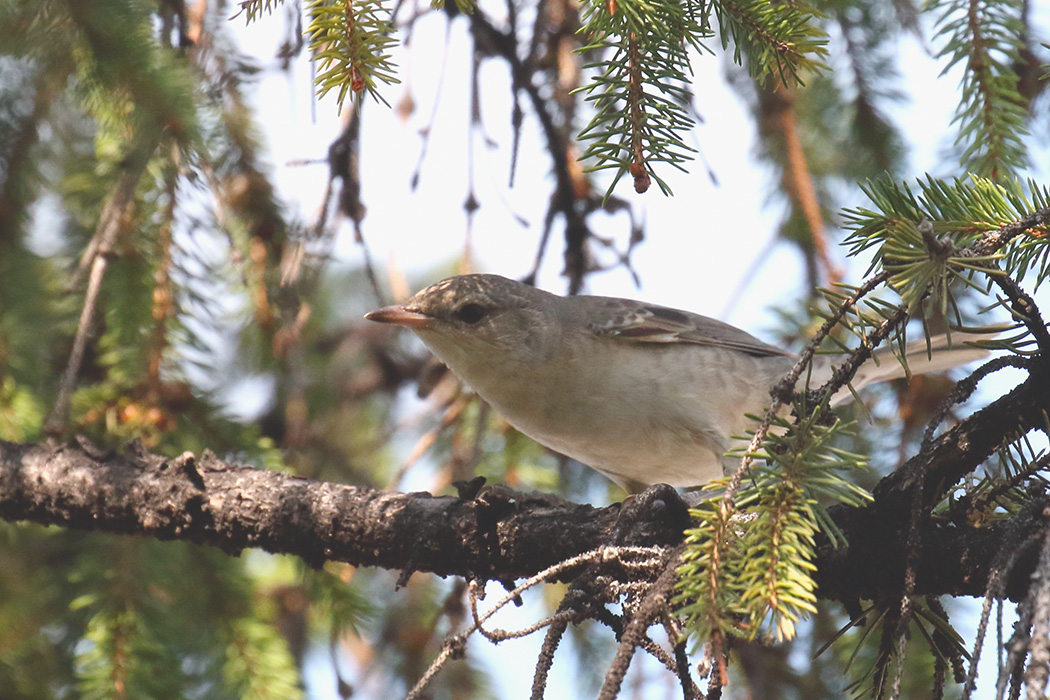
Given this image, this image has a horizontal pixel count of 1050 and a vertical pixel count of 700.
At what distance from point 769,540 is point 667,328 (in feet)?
8.94

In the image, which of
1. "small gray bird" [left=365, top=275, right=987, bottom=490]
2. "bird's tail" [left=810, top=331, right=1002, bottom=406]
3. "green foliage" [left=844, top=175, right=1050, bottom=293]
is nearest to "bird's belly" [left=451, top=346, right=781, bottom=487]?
"small gray bird" [left=365, top=275, right=987, bottom=490]

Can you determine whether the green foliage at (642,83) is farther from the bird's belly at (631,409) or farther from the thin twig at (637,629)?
the bird's belly at (631,409)

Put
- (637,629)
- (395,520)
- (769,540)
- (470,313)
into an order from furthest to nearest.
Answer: (470,313), (395,520), (769,540), (637,629)

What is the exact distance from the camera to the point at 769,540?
6.56 ft

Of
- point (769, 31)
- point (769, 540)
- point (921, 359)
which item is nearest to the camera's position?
point (769, 540)

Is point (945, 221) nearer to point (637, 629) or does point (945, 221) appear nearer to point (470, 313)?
point (637, 629)

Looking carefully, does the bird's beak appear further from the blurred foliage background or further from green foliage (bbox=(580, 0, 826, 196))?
green foliage (bbox=(580, 0, 826, 196))

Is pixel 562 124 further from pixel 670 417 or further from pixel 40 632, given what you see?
pixel 40 632

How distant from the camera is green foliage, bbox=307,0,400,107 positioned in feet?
7.74

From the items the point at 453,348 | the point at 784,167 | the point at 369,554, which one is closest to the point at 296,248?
the point at 453,348

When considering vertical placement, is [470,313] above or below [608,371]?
above

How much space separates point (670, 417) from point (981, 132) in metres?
1.66

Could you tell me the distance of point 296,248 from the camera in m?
3.77

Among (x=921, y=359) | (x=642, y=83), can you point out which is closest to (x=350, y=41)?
(x=642, y=83)
